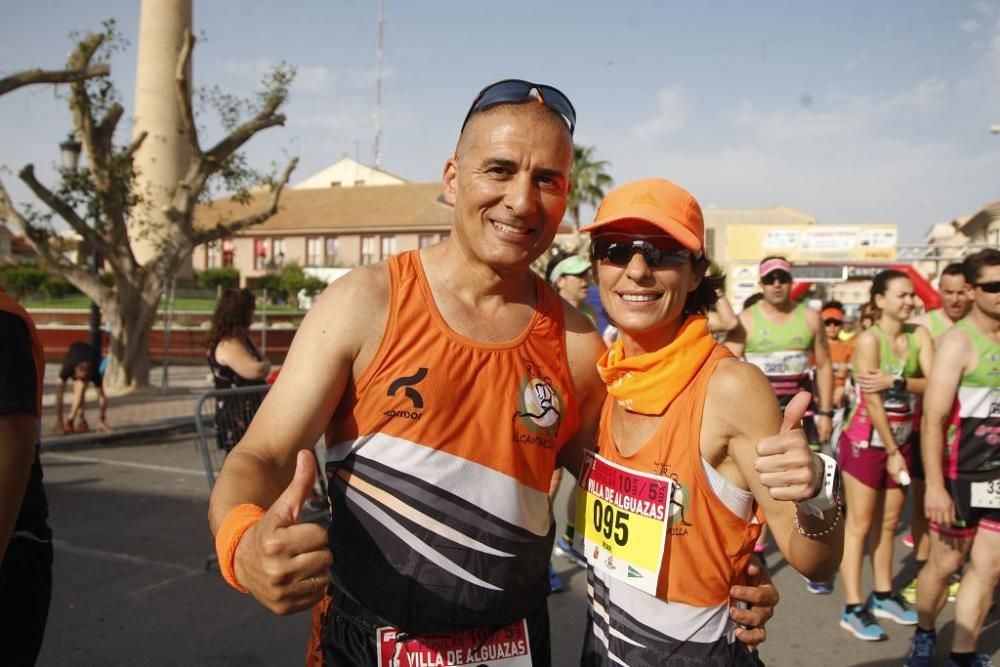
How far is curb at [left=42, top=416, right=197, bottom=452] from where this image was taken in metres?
9.51

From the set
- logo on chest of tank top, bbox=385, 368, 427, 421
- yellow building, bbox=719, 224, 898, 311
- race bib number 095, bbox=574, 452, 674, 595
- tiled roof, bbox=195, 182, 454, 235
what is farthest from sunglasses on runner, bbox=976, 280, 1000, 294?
tiled roof, bbox=195, 182, 454, 235

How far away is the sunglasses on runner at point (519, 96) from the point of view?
206cm

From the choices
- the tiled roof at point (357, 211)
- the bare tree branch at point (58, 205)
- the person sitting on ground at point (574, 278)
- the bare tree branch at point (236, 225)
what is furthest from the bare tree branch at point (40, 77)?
the tiled roof at point (357, 211)

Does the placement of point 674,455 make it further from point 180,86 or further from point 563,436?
point 180,86

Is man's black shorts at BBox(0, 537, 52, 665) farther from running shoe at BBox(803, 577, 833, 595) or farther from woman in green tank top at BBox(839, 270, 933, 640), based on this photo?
running shoe at BBox(803, 577, 833, 595)

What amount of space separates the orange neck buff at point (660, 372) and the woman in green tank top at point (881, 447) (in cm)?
325

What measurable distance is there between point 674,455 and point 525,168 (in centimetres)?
86

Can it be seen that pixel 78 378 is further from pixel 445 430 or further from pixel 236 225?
pixel 445 430

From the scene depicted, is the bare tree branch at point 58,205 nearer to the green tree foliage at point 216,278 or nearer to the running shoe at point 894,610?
the running shoe at point 894,610

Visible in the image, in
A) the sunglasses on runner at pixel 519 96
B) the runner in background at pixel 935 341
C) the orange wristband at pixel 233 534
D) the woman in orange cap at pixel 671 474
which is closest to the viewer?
the orange wristband at pixel 233 534

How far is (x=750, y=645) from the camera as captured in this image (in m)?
1.98

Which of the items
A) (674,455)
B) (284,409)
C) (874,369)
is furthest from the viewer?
(874,369)

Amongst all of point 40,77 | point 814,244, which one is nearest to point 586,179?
point 814,244

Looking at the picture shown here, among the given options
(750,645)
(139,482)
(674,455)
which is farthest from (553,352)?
(139,482)
